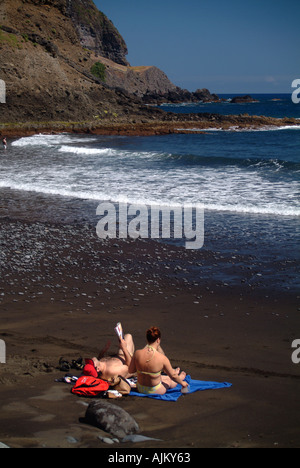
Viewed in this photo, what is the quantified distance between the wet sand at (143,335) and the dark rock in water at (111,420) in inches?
3.6

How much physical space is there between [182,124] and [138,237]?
150ft

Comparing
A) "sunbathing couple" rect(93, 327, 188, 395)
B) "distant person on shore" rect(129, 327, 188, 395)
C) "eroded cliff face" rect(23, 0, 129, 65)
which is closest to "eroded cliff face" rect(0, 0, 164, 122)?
"sunbathing couple" rect(93, 327, 188, 395)

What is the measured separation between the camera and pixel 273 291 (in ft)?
29.9

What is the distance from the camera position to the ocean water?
501 inches

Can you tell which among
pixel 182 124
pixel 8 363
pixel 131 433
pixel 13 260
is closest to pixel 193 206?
pixel 13 260

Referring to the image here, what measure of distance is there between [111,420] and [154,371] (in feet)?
4.22

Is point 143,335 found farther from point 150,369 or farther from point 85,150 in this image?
point 85,150

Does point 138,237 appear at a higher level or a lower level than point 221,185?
lower

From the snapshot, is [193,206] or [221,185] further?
[221,185]

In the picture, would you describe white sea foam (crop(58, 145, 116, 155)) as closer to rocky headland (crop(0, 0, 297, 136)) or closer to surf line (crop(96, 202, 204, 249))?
rocky headland (crop(0, 0, 297, 136))

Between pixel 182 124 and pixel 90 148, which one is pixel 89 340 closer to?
pixel 90 148

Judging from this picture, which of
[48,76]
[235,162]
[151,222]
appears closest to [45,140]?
[235,162]

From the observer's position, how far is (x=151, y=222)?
47.5 feet

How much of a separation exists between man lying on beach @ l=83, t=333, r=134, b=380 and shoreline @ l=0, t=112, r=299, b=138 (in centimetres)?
4054
